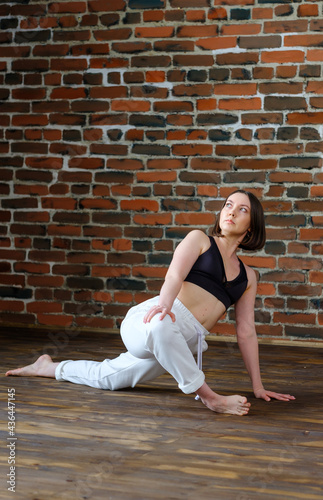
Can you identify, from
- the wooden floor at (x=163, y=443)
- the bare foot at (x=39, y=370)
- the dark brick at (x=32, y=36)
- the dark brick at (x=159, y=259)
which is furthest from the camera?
the dark brick at (x=32, y=36)

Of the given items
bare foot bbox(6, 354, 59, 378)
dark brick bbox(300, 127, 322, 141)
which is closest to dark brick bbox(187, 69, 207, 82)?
dark brick bbox(300, 127, 322, 141)

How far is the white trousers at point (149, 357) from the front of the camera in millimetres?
1911

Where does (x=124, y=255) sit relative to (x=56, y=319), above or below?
above

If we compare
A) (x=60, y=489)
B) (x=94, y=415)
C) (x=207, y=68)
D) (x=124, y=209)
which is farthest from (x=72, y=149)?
(x=60, y=489)

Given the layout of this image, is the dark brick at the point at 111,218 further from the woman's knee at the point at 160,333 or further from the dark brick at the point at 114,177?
the woman's knee at the point at 160,333

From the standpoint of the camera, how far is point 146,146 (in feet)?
11.2

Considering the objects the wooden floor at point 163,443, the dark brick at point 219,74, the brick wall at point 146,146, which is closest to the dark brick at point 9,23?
the brick wall at point 146,146

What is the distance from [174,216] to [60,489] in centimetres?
217

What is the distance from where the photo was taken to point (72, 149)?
11.5 ft

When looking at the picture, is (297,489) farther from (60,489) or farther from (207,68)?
(207,68)

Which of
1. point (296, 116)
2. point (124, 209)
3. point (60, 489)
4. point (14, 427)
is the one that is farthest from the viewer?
point (124, 209)

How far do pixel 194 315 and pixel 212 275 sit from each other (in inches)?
6.3

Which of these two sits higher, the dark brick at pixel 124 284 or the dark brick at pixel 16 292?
the dark brick at pixel 124 284

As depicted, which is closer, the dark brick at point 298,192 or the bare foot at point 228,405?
the bare foot at point 228,405
